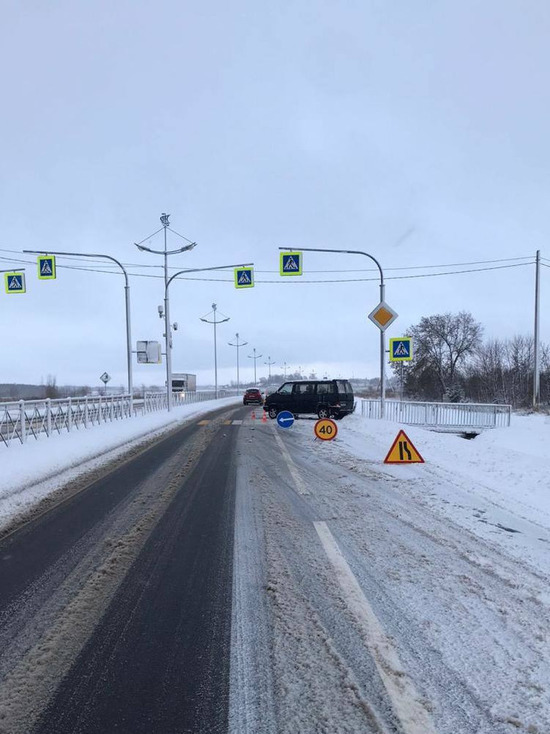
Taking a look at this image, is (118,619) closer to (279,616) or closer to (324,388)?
(279,616)

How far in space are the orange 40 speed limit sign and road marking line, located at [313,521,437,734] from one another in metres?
9.52

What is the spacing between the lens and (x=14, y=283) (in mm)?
20266

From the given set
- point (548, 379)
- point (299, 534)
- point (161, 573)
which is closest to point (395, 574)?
point (299, 534)

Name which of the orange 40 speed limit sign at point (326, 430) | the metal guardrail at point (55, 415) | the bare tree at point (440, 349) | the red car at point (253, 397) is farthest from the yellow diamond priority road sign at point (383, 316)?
the bare tree at point (440, 349)

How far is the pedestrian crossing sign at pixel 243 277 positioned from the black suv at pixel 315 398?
566cm

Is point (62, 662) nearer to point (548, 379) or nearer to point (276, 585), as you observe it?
point (276, 585)

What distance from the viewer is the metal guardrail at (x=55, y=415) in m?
13.4

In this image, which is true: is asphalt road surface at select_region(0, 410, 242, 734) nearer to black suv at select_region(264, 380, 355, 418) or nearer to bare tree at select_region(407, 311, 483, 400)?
black suv at select_region(264, 380, 355, 418)

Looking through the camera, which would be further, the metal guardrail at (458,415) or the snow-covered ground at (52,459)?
the metal guardrail at (458,415)

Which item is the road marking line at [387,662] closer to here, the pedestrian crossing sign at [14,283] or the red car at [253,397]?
the pedestrian crossing sign at [14,283]

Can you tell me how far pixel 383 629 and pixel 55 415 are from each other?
15322 millimetres

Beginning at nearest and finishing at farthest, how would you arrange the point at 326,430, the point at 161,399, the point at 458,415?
the point at 326,430, the point at 458,415, the point at 161,399

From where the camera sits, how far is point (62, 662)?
306 centimetres

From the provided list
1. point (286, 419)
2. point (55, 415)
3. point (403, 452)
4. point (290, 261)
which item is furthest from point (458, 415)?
point (55, 415)
